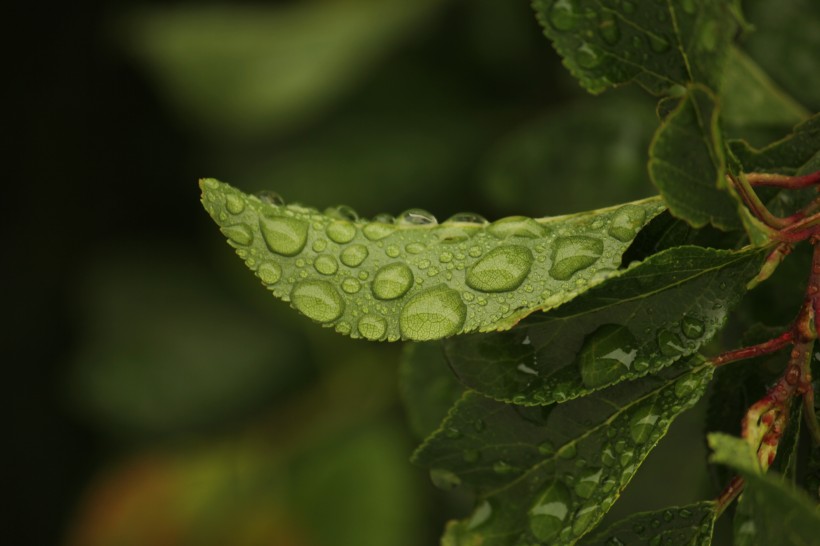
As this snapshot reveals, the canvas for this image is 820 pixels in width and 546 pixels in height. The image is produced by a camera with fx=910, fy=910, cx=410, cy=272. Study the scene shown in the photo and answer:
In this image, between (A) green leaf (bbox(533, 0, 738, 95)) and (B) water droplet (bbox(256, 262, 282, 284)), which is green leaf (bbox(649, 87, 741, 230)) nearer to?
(A) green leaf (bbox(533, 0, 738, 95))

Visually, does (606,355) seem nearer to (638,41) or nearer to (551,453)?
(551,453)

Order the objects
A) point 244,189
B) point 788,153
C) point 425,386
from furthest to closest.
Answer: point 244,189 → point 425,386 → point 788,153

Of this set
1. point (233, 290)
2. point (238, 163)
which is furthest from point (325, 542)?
point (238, 163)

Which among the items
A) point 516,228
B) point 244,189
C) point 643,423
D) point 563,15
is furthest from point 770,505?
point 244,189

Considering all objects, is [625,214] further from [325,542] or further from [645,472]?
[325,542]

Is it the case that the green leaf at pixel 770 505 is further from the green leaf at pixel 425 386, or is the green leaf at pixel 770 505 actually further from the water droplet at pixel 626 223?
the green leaf at pixel 425 386

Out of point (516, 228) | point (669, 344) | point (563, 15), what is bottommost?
point (669, 344)

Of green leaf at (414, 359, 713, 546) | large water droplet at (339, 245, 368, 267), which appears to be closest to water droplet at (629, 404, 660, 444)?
→ green leaf at (414, 359, 713, 546)
